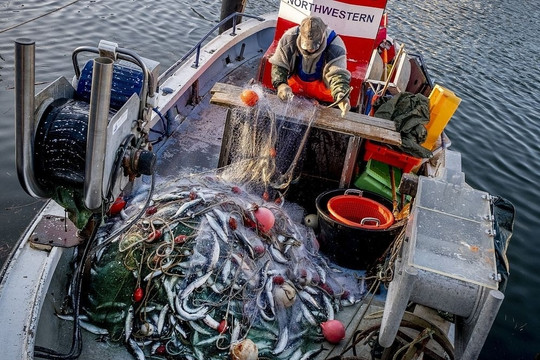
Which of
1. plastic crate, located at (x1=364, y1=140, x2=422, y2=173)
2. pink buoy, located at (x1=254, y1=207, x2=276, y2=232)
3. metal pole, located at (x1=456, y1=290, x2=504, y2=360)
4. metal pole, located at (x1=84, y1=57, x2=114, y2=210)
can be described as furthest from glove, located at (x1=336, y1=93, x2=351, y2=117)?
metal pole, located at (x1=84, y1=57, x2=114, y2=210)

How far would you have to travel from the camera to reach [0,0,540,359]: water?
8758mm

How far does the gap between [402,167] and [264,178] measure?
2.18 meters

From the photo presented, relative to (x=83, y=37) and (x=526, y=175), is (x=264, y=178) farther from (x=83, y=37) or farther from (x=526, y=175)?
(x=83, y=37)

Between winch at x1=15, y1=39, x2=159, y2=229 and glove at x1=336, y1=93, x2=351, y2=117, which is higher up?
winch at x1=15, y1=39, x2=159, y2=229

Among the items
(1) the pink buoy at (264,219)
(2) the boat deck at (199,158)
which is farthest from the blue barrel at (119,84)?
(1) the pink buoy at (264,219)

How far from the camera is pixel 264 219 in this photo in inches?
225

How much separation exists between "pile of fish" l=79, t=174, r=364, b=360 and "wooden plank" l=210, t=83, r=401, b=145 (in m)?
1.28

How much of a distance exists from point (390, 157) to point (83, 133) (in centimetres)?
486

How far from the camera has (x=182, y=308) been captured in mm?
4719

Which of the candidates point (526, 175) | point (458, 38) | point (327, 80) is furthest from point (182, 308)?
point (458, 38)

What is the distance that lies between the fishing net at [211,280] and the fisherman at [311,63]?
1.62 meters

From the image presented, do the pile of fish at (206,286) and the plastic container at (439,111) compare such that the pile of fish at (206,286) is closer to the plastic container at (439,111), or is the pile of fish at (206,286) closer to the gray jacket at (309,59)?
the gray jacket at (309,59)

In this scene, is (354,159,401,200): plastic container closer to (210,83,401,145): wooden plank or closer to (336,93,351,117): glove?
(210,83,401,145): wooden plank

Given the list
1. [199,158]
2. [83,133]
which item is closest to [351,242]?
[199,158]
